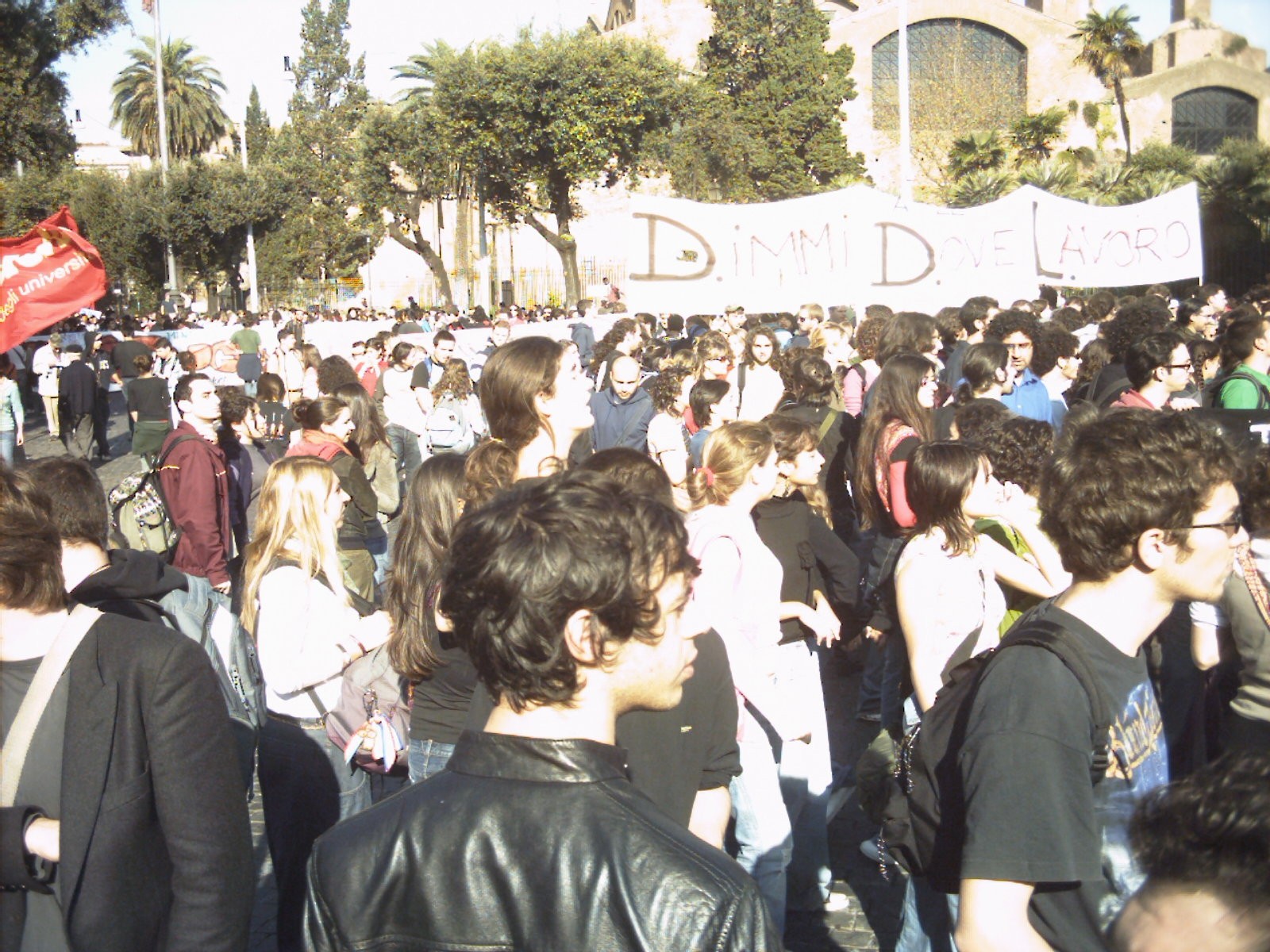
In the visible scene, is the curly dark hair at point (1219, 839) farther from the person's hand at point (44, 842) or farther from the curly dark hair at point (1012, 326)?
the curly dark hair at point (1012, 326)

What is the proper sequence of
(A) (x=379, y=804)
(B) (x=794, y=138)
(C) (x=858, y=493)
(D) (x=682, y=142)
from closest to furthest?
(A) (x=379, y=804) < (C) (x=858, y=493) < (D) (x=682, y=142) < (B) (x=794, y=138)

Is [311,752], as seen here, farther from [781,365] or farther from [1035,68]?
[1035,68]

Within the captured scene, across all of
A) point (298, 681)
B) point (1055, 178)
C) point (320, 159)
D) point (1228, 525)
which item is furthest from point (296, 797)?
point (320, 159)

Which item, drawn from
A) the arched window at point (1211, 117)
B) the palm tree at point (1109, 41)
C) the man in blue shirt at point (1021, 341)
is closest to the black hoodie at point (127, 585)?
the man in blue shirt at point (1021, 341)

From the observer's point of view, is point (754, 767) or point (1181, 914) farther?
point (754, 767)

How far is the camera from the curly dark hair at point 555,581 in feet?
5.64

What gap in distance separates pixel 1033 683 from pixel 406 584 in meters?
1.89

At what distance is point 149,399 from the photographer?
11.5 m

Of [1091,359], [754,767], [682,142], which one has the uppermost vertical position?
[682,142]

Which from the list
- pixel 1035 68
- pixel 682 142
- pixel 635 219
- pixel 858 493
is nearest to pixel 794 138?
pixel 682 142

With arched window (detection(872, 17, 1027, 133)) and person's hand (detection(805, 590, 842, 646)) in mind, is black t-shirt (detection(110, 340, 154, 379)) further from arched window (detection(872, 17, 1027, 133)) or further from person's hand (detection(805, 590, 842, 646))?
arched window (detection(872, 17, 1027, 133))

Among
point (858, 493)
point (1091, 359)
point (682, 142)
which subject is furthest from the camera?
point (682, 142)

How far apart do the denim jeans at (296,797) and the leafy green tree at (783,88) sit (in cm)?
3990

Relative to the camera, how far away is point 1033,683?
2.04 m
